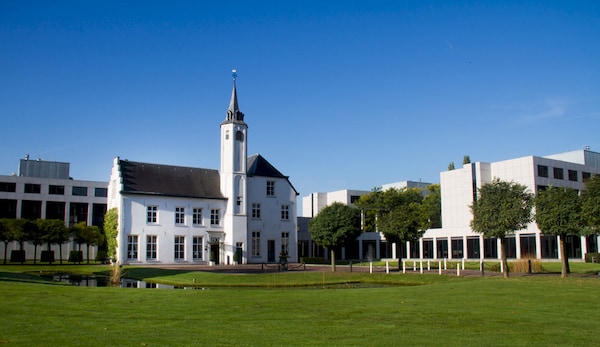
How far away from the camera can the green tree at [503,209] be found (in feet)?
90.4

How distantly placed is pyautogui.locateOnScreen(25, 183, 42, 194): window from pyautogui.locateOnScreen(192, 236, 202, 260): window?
1421 inches

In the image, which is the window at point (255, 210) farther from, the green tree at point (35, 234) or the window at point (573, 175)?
the window at point (573, 175)

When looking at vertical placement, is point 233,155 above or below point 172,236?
above

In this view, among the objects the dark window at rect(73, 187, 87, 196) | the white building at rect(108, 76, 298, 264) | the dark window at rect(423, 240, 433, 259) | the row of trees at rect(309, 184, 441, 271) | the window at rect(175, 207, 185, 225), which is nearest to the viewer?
the row of trees at rect(309, 184, 441, 271)

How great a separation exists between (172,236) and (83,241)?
11.3 meters

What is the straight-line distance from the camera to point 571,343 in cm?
971

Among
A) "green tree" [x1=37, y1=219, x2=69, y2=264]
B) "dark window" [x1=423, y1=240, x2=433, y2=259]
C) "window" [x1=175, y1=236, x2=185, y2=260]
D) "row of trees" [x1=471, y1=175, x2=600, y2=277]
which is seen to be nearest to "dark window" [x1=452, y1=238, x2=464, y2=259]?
"dark window" [x1=423, y1=240, x2=433, y2=259]

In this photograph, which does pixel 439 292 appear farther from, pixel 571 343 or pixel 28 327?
pixel 28 327

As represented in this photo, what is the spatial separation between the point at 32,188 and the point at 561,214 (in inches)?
2863

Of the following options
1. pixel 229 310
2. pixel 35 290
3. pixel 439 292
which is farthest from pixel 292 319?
pixel 35 290

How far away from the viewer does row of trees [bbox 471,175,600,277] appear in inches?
1035

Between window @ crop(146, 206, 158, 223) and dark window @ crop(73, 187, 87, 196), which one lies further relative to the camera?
dark window @ crop(73, 187, 87, 196)

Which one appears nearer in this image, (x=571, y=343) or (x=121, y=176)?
(x=571, y=343)

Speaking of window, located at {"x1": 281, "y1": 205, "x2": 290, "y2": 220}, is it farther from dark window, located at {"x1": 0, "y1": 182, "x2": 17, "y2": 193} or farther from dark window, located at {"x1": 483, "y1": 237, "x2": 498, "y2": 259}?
dark window, located at {"x1": 0, "y1": 182, "x2": 17, "y2": 193}
